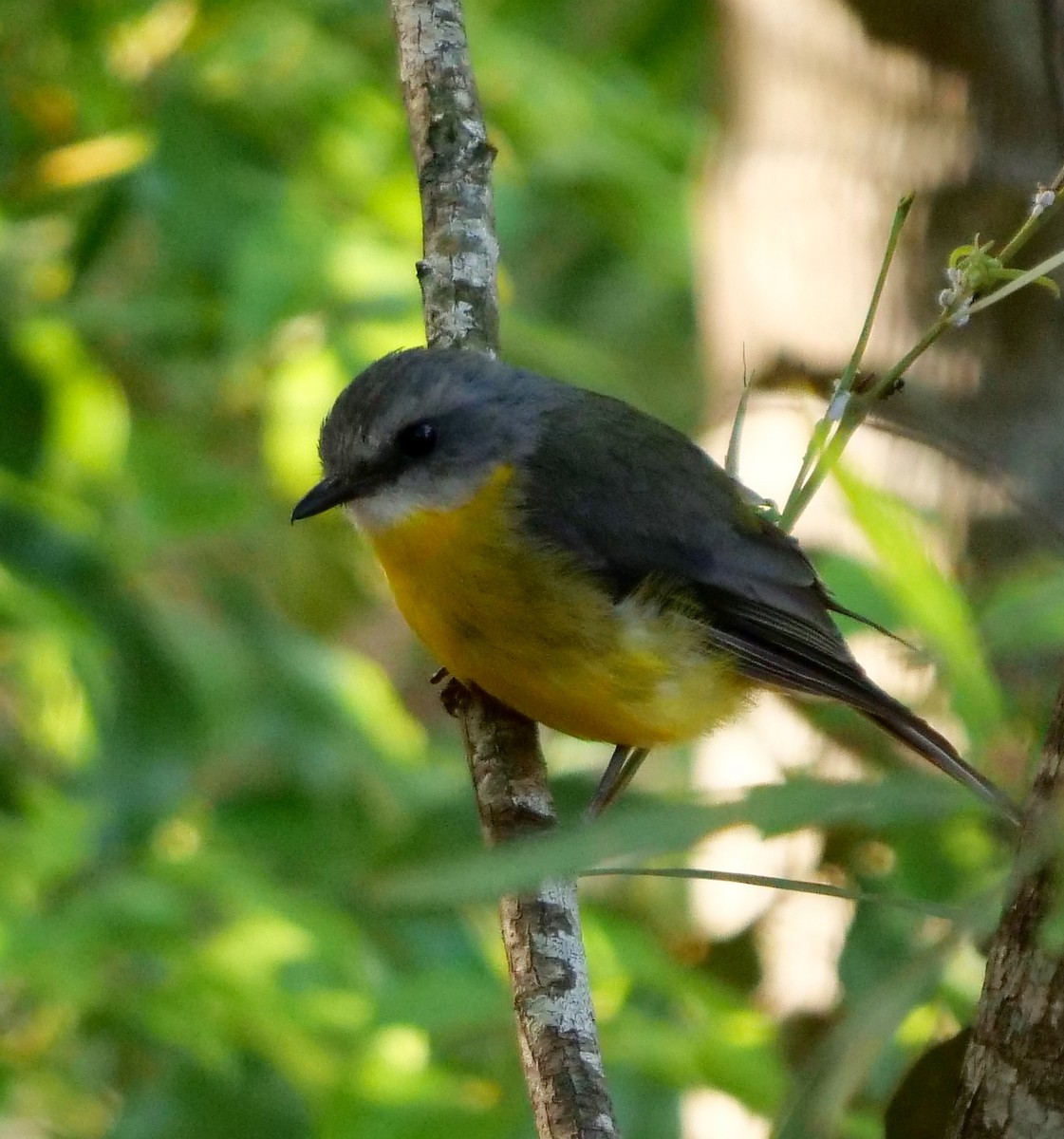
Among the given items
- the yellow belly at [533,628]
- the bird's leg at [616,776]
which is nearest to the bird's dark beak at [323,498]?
the yellow belly at [533,628]

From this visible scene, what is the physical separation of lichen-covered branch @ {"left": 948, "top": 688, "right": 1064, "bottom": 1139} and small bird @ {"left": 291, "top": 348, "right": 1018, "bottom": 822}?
1.50 meters

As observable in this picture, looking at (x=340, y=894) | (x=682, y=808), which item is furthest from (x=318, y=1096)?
(x=682, y=808)

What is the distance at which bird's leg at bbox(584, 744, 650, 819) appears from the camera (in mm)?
2873

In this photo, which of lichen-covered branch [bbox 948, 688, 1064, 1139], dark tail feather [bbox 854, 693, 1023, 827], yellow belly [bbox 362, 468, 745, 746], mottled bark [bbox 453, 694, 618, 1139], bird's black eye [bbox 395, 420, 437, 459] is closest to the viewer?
lichen-covered branch [bbox 948, 688, 1064, 1139]

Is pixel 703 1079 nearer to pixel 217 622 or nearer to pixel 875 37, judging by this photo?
pixel 217 622

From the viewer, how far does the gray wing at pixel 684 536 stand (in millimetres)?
3023

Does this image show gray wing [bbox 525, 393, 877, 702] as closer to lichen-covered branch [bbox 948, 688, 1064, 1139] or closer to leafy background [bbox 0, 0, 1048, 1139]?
leafy background [bbox 0, 0, 1048, 1139]

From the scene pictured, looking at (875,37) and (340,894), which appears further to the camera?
(875,37)

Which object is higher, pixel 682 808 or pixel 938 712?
pixel 938 712

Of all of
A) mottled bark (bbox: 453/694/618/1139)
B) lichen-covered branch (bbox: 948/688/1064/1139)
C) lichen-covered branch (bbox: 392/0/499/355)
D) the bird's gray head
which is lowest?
lichen-covered branch (bbox: 948/688/1064/1139)

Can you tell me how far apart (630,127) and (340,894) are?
97.0 inches

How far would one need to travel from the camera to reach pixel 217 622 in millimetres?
4375

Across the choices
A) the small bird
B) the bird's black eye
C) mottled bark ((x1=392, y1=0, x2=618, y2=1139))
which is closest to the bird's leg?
the small bird

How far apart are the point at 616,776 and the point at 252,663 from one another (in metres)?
1.56
